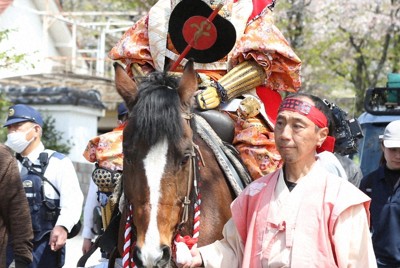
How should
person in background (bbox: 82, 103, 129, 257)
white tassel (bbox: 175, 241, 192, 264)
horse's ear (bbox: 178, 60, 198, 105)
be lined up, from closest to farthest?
white tassel (bbox: 175, 241, 192, 264)
horse's ear (bbox: 178, 60, 198, 105)
person in background (bbox: 82, 103, 129, 257)

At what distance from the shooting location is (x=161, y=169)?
14.0 feet

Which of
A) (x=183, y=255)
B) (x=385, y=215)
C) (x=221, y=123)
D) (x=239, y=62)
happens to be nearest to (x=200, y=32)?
(x=239, y=62)

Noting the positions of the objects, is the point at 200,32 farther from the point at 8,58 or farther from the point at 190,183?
the point at 8,58

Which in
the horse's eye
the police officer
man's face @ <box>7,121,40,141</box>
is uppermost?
the horse's eye

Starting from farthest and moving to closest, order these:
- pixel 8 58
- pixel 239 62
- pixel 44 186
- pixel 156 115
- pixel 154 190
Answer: pixel 8 58 < pixel 44 186 < pixel 239 62 < pixel 156 115 < pixel 154 190

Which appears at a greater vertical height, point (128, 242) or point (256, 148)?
point (256, 148)

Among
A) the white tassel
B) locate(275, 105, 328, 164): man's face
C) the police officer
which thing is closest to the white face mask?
the police officer

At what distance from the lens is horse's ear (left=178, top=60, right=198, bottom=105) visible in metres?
4.60

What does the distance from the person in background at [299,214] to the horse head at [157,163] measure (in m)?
0.24

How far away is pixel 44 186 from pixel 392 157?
9.81 feet

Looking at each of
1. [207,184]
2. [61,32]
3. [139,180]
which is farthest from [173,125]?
[61,32]

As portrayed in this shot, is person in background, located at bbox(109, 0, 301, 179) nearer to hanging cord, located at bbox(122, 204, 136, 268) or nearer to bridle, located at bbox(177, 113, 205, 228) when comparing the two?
bridle, located at bbox(177, 113, 205, 228)

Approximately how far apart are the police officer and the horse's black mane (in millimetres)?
2802

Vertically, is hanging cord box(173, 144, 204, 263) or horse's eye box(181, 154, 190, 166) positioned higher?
horse's eye box(181, 154, 190, 166)
